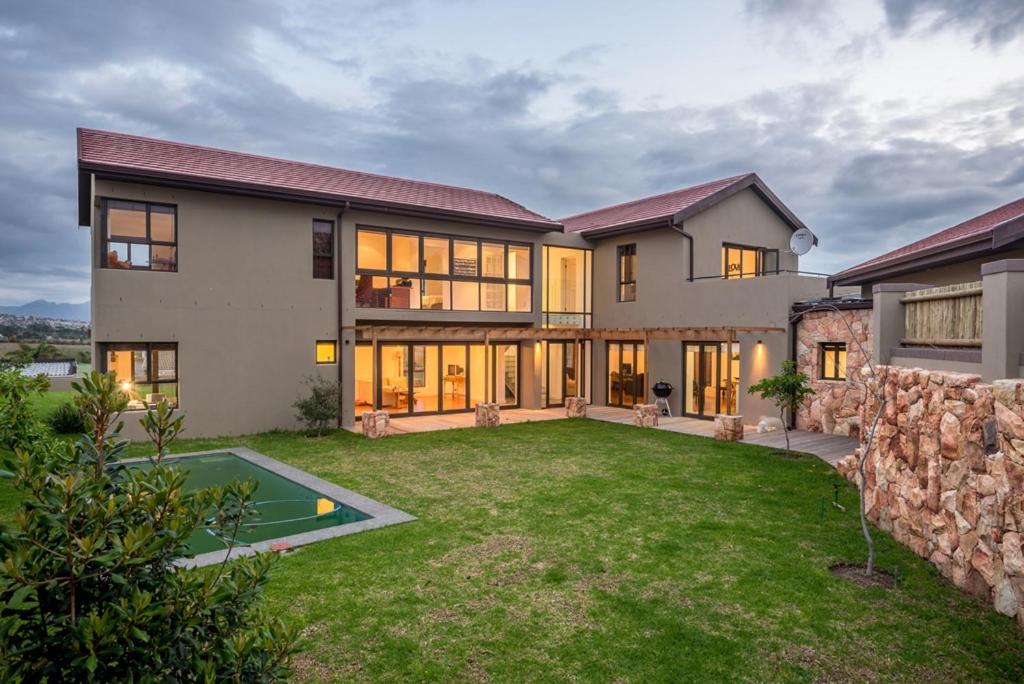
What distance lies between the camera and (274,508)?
848cm

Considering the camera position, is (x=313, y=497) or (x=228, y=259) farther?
(x=228, y=259)

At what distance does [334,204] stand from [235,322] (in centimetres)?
392

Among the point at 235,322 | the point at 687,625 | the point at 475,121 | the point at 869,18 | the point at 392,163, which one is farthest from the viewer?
the point at 392,163

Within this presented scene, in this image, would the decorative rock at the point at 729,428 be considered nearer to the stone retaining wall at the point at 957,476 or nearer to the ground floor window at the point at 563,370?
the stone retaining wall at the point at 957,476

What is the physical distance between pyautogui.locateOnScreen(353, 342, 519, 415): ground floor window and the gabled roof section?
4009mm

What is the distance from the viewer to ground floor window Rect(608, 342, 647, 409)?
755 inches

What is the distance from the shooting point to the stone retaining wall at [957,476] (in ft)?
15.8

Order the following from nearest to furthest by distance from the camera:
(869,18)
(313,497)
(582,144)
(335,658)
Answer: (335,658) → (313,497) → (869,18) → (582,144)

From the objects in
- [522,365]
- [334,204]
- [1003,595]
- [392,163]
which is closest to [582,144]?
[522,365]

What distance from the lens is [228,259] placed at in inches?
563

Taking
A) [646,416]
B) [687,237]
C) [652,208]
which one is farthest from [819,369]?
[652,208]

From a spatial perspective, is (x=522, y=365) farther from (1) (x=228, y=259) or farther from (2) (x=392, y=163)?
(2) (x=392, y=163)

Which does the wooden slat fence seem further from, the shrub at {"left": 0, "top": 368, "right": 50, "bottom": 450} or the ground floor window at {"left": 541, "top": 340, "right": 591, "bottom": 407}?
the ground floor window at {"left": 541, "top": 340, "right": 591, "bottom": 407}

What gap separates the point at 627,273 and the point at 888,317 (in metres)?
12.1
